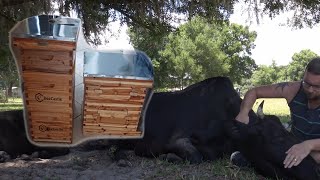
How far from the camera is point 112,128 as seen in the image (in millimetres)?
4160

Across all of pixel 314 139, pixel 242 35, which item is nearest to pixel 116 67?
pixel 314 139

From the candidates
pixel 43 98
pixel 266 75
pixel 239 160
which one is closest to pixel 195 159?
pixel 239 160

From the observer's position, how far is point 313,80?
3504 mm

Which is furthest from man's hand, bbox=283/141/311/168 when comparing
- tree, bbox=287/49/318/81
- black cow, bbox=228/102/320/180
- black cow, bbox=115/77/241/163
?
tree, bbox=287/49/318/81

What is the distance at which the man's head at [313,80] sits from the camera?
349 centimetres

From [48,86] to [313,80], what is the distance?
2193 millimetres

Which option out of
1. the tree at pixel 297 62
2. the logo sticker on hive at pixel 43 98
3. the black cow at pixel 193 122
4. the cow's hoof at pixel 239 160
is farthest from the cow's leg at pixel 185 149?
the tree at pixel 297 62

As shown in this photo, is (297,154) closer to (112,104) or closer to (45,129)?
(112,104)

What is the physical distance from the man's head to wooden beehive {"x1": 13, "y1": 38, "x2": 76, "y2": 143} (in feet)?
6.24

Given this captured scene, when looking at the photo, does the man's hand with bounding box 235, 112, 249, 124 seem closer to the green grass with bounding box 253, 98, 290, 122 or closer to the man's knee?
the man's knee

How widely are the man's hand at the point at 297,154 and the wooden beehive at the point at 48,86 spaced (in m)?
1.90

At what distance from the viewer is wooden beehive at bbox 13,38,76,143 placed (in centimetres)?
354

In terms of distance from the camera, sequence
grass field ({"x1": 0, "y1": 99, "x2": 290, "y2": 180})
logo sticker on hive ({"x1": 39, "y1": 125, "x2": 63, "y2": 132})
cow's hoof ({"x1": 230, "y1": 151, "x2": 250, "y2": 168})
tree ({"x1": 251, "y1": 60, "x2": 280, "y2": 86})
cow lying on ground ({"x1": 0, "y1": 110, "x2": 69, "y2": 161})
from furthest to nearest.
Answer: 1. tree ({"x1": 251, "y1": 60, "x2": 280, "y2": 86})
2. cow lying on ground ({"x1": 0, "y1": 110, "x2": 69, "y2": 161})
3. cow's hoof ({"x1": 230, "y1": 151, "x2": 250, "y2": 168})
4. logo sticker on hive ({"x1": 39, "y1": 125, "x2": 63, "y2": 132})
5. grass field ({"x1": 0, "y1": 99, "x2": 290, "y2": 180})

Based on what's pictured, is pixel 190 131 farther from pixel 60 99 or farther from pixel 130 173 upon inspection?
pixel 60 99
